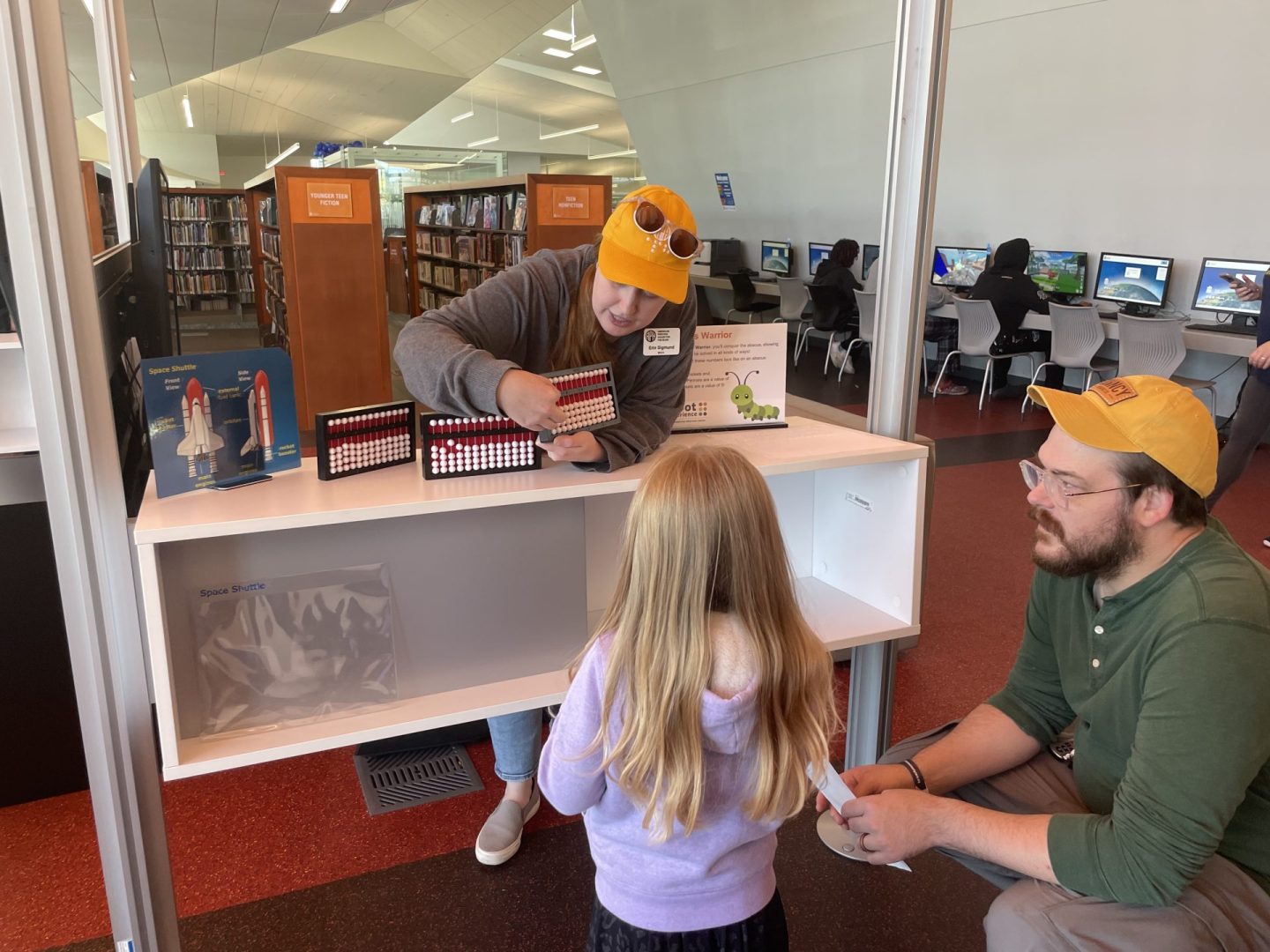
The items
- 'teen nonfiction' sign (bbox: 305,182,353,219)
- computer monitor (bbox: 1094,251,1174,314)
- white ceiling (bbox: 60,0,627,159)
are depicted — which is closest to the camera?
'teen nonfiction' sign (bbox: 305,182,353,219)

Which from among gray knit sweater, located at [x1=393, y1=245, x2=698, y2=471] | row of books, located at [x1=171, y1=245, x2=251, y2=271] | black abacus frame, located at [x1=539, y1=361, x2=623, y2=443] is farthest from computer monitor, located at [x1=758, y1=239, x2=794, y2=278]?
black abacus frame, located at [x1=539, y1=361, x2=623, y2=443]

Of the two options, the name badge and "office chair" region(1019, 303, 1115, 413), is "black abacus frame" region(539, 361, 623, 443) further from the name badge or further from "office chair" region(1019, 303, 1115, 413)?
"office chair" region(1019, 303, 1115, 413)

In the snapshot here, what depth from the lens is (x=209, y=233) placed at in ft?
41.8

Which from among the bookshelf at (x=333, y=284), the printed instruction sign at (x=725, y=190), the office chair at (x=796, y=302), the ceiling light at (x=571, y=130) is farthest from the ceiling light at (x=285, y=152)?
the bookshelf at (x=333, y=284)

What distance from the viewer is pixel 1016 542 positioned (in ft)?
14.1

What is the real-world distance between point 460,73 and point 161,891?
15226 mm

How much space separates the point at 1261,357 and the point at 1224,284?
3.09 metres

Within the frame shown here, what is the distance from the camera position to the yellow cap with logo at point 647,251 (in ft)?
5.13

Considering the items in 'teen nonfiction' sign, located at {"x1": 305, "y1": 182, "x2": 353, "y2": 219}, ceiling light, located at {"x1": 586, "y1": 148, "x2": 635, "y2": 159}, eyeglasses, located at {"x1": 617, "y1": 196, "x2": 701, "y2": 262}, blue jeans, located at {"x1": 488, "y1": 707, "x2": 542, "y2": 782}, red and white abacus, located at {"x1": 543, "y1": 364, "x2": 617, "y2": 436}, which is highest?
ceiling light, located at {"x1": 586, "y1": 148, "x2": 635, "y2": 159}

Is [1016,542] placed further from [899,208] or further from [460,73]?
[460,73]

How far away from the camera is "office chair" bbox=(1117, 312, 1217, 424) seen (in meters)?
5.91

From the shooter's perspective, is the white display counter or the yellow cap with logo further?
the yellow cap with logo

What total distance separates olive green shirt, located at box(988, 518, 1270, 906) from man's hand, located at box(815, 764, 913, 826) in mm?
274

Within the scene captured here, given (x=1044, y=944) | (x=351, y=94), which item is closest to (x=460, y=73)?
(x=351, y=94)
